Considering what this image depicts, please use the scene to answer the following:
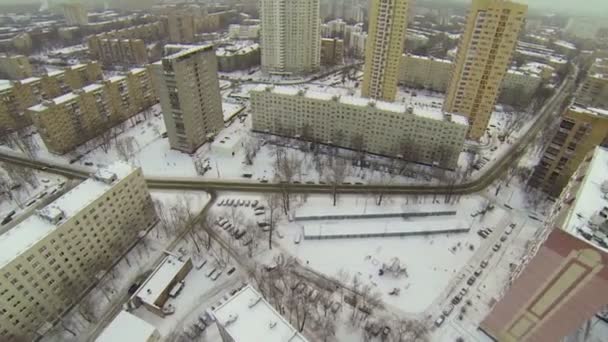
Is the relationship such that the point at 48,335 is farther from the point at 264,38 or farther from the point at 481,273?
the point at 264,38

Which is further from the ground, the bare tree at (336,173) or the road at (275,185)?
the bare tree at (336,173)

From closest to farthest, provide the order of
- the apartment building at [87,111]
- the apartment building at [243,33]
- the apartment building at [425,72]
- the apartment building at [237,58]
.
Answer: the apartment building at [87,111] → the apartment building at [425,72] → the apartment building at [237,58] → the apartment building at [243,33]

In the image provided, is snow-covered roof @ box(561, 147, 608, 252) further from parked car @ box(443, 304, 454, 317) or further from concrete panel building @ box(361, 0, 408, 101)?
concrete panel building @ box(361, 0, 408, 101)

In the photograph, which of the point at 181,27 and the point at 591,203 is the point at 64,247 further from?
the point at 181,27

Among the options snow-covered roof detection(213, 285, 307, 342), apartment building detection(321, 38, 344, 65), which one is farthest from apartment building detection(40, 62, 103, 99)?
snow-covered roof detection(213, 285, 307, 342)

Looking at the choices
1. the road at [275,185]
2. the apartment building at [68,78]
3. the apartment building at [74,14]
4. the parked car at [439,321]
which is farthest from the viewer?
the apartment building at [74,14]

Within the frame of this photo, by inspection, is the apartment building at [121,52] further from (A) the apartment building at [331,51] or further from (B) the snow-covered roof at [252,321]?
(B) the snow-covered roof at [252,321]

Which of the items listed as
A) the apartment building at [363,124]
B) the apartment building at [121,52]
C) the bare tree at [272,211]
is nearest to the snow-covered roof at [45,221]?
the bare tree at [272,211]
